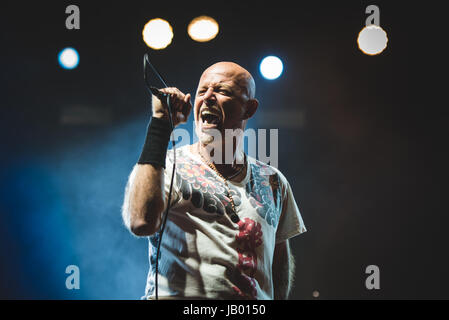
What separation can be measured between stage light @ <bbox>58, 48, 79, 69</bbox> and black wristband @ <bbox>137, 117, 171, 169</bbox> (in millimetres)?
1239

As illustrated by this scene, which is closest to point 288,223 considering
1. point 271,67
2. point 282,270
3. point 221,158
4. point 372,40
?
point 282,270

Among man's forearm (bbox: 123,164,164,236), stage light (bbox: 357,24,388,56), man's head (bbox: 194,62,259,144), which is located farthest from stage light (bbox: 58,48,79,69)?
stage light (bbox: 357,24,388,56)

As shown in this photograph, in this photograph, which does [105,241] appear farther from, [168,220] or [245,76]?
[245,76]

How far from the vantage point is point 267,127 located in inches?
82.0

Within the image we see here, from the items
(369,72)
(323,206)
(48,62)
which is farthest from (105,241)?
(369,72)

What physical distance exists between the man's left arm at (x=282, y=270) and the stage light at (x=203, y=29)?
4.28ft

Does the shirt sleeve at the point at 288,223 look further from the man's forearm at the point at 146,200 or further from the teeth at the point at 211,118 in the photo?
the man's forearm at the point at 146,200

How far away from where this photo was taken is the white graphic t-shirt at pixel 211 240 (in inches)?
35.7

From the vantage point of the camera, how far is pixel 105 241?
193 centimetres

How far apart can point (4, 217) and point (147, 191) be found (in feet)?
4.75

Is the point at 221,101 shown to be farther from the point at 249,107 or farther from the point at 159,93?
the point at 159,93

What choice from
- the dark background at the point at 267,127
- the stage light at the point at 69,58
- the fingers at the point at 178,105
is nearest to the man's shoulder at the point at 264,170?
the fingers at the point at 178,105

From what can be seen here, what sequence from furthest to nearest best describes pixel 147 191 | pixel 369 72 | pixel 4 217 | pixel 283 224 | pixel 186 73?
pixel 369 72, pixel 186 73, pixel 4 217, pixel 283 224, pixel 147 191

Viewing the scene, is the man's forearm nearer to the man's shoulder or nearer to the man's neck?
the man's neck
